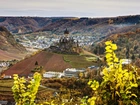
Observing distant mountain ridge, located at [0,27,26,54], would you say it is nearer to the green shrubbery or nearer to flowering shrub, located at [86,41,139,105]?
the green shrubbery

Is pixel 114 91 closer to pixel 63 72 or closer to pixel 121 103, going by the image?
pixel 121 103

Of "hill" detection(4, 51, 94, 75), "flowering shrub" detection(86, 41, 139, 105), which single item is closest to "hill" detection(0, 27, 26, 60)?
"hill" detection(4, 51, 94, 75)

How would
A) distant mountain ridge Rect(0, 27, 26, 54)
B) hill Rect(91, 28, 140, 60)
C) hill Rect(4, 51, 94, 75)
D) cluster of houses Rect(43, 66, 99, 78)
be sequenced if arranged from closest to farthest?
cluster of houses Rect(43, 66, 99, 78) < hill Rect(4, 51, 94, 75) < hill Rect(91, 28, 140, 60) < distant mountain ridge Rect(0, 27, 26, 54)

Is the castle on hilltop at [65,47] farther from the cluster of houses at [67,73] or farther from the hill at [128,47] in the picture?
the cluster of houses at [67,73]

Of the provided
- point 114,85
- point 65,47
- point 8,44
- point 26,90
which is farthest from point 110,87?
point 8,44

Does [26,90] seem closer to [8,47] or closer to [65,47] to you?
[65,47]

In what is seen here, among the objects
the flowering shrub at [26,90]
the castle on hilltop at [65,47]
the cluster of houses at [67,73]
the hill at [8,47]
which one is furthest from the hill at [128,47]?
the flowering shrub at [26,90]

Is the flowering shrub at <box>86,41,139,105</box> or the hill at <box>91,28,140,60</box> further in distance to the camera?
the hill at <box>91,28,140,60</box>
